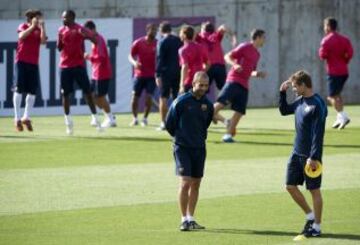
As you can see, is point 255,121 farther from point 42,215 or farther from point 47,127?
point 42,215

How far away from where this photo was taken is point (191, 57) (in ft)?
77.2

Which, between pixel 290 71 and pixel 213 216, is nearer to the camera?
pixel 213 216

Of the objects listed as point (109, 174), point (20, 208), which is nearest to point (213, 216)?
point (20, 208)

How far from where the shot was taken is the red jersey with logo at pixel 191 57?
921 inches

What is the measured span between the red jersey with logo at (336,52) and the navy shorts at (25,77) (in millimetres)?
6021

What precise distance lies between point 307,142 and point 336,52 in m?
13.1

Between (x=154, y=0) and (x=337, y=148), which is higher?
(x=154, y=0)

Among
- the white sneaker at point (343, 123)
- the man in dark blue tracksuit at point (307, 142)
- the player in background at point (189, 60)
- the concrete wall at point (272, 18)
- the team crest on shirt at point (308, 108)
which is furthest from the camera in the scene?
the concrete wall at point (272, 18)

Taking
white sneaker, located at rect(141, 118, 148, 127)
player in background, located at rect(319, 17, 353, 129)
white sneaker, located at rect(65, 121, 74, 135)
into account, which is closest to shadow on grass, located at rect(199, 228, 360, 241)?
white sneaker, located at rect(65, 121, 74, 135)

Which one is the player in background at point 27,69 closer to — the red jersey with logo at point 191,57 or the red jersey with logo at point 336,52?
the red jersey with logo at point 191,57

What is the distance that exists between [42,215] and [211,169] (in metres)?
4.90

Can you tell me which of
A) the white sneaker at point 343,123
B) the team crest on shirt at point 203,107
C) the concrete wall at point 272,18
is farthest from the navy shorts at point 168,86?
the team crest on shirt at point 203,107

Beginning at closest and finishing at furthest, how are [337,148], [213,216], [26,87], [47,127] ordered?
[213,216] < [337,148] < [26,87] < [47,127]

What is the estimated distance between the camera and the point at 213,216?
14023mm
